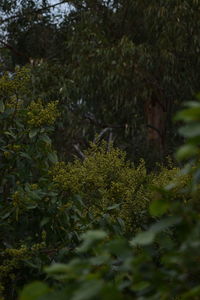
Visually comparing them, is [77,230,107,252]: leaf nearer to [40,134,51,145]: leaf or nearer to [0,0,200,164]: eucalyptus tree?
[40,134,51,145]: leaf

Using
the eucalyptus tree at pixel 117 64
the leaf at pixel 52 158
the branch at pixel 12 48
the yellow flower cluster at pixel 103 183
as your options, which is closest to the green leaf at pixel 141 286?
the yellow flower cluster at pixel 103 183

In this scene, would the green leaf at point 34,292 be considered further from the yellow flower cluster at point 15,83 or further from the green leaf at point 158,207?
the yellow flower cluster at point 15,83

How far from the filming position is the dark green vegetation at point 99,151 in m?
1.20

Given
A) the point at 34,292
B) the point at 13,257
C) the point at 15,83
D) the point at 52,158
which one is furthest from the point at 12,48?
the point at 34,292

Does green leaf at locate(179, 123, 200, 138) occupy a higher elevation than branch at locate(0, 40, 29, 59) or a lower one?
higher

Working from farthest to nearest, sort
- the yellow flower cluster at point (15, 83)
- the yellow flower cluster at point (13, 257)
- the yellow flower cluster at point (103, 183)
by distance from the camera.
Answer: the yellow flower cluster at point (15, 83)
the yellow flower cluster at point (103, 183)
the yellow flower cluster at point (13, 257)

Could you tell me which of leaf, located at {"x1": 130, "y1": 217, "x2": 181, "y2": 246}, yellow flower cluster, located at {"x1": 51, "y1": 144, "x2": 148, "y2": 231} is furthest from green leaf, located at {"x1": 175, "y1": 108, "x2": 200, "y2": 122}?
yellow flower cluster, located at {"x1": 51, "y1": 144, "x2": 148, "y2": 231}

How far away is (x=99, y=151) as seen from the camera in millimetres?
5270

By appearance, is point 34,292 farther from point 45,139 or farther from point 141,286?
point 45,139

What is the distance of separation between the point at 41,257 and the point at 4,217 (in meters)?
0.27

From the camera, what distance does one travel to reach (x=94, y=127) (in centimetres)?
1323

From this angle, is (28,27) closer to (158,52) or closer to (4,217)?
(158,52)

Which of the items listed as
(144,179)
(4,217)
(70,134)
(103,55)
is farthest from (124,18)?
(4,217)

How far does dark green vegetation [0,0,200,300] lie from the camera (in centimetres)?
120
